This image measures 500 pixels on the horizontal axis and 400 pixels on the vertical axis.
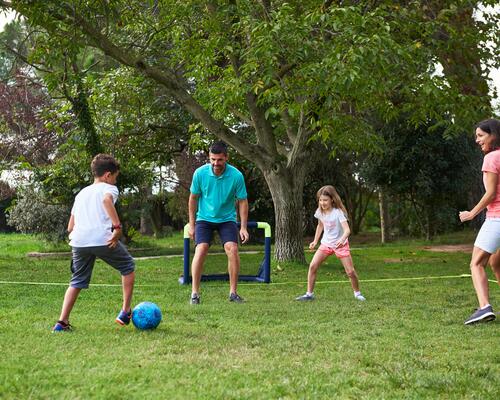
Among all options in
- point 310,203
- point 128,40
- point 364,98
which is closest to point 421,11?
point 364,98

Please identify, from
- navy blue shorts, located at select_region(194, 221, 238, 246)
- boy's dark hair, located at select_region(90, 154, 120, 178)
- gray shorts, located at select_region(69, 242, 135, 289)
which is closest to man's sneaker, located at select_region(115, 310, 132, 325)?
gray shorts, located at select_region(69, 242, 135, 289)

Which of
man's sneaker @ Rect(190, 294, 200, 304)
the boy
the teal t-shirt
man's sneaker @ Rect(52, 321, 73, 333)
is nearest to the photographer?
man's sneaker @ Rect(52, 321, 73, 333)

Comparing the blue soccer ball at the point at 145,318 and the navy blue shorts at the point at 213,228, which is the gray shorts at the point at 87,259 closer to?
the blue soccer ball at the point at 145,318

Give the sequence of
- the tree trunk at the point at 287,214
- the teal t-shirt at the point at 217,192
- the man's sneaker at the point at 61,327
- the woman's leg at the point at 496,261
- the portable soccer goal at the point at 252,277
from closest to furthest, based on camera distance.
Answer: the man's sneaker at the point at 61,327 < the woman's leg at the point at 496,261 < the teal t-shirt at the point at 217,192 < the portable soccer goal at the point at 252,277 < the tree trunk at the point at 287,214

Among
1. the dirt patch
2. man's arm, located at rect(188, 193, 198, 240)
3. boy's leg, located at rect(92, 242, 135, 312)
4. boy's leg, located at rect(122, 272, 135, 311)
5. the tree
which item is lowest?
the dirt patch

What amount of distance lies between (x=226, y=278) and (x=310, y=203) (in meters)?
15.0

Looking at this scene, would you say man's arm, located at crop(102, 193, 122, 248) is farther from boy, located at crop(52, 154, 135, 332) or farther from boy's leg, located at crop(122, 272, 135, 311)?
boy's leg, located at crop(122, 272, 135, 311)

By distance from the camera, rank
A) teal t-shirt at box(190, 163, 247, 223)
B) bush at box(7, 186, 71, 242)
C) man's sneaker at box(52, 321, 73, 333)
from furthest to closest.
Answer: bush at box(7, 186, 71, 242) → teal t-shirt at box(190, 163, 247, 223) → man's sneaker at box(52, 321, 73, 333)

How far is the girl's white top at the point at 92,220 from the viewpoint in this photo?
594 cm

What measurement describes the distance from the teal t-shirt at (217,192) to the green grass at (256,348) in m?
0.99

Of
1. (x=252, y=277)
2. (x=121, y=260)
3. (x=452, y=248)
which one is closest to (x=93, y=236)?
(x=121, y=260)

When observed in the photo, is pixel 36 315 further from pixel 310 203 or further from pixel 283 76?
pixel 310 203

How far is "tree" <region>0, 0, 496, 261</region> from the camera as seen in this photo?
33.1 ft

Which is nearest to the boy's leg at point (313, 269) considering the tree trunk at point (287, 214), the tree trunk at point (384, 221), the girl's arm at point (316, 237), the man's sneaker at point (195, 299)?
the girl's arm at point (316, 237)
